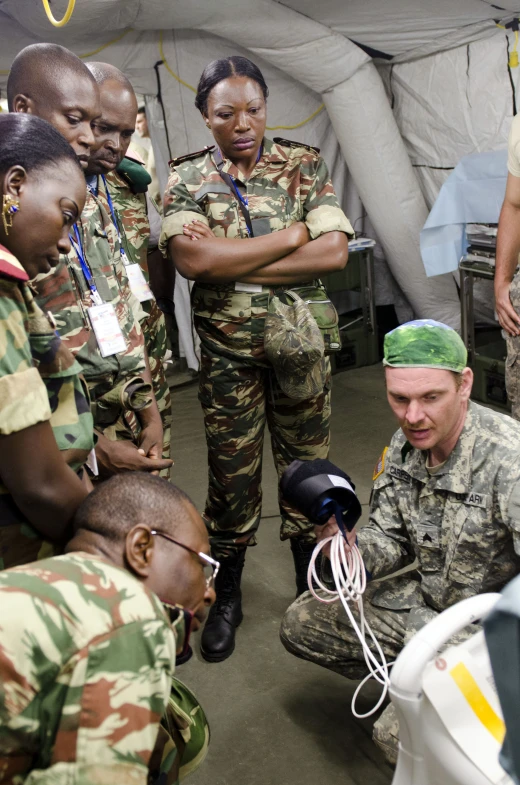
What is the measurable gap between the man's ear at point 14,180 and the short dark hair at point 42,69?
604 mm

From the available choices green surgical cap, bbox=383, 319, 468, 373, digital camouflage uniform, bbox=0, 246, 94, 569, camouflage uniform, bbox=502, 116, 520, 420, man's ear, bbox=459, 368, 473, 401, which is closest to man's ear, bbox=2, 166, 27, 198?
digital camouflage uniform, bbox=0, 246, 94, 569

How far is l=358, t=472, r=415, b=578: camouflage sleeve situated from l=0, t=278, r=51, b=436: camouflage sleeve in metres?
1.08

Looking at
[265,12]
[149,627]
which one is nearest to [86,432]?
[149,627]

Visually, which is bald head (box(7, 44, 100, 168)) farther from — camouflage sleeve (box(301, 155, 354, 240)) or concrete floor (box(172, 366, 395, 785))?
concrete floor (box(172, 366, 395, 785))

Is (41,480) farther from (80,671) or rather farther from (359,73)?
(359,73)

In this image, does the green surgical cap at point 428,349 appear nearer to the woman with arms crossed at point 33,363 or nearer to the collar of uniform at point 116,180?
the woman with arms crossed at point 33,363

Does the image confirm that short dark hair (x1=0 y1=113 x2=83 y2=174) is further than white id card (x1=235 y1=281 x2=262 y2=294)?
No

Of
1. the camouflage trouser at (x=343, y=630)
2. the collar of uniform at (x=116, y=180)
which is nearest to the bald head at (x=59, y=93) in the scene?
the collar of uniform at (x=116, y=180)

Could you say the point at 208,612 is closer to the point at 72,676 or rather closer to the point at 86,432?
the point at 86,432

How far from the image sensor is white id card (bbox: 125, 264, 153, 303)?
265cm

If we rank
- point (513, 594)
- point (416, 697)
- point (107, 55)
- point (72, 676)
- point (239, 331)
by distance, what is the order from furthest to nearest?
1. point (107, 55)
2. point (239, 331)
3. point (416, 697)
4. point (72, 676)
5. point (513, 594)

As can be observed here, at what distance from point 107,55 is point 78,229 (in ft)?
10.2

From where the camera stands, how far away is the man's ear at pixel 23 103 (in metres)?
1.84

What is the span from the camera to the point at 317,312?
257cm
